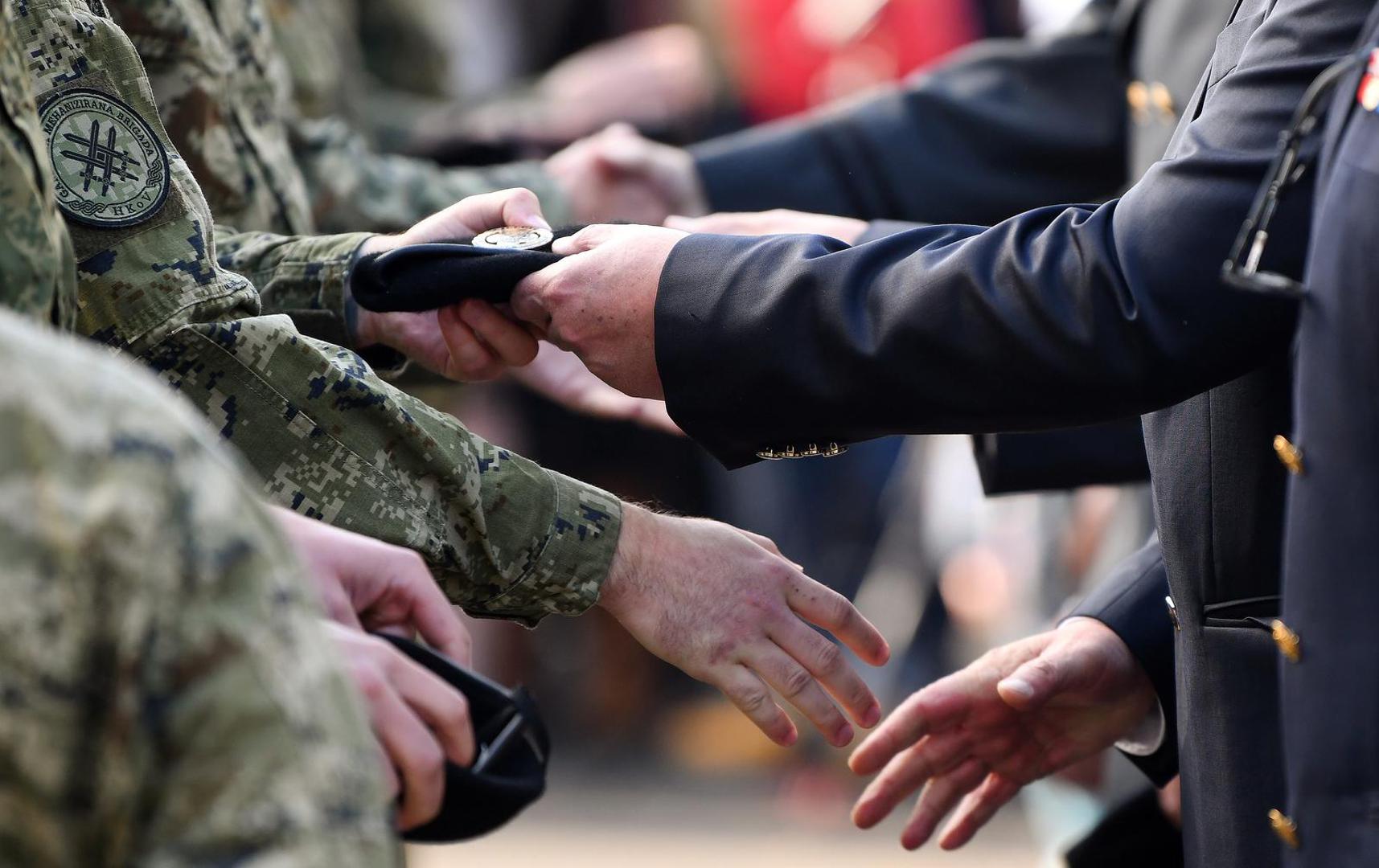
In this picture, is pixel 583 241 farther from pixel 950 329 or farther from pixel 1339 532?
pixel 1339 532

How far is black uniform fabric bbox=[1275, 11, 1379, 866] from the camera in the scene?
110 cm

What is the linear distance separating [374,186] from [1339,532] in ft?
6.35

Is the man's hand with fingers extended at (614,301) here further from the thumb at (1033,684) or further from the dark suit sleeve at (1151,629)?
the dark suit sleeve at (1151,629)

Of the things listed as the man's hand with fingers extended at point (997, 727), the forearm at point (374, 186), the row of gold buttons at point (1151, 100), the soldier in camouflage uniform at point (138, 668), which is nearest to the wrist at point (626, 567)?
the man's hand with fingers extended at point (997, 727)

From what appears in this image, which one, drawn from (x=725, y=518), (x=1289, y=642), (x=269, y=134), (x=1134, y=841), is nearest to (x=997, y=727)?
(x=1134, y=841)

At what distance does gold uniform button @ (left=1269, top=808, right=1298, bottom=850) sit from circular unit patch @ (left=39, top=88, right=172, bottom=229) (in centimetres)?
109

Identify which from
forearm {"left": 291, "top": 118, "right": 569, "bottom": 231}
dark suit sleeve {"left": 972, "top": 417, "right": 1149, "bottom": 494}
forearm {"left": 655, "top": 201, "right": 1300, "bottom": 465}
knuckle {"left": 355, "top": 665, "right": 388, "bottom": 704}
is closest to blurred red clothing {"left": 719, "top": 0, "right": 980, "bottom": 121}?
forearm {"left": 291, "top": 118, "right": 569, "bottom": 231}

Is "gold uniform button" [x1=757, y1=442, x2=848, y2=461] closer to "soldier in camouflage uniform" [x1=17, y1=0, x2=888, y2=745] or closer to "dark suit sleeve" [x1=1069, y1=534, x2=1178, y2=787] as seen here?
"soldier in camouflage uniform" [x1=17, y1=0, x2=888, y2=745]

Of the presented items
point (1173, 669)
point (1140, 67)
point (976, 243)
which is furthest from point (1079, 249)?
point (1140, 67)

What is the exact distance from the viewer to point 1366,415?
1.10 meters

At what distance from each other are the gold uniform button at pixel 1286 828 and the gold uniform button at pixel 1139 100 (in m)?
1.56

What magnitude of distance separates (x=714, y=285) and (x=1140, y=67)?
57.2 inches

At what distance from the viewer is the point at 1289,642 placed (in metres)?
1.16

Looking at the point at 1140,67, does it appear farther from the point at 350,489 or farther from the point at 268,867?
the point at 268,867
